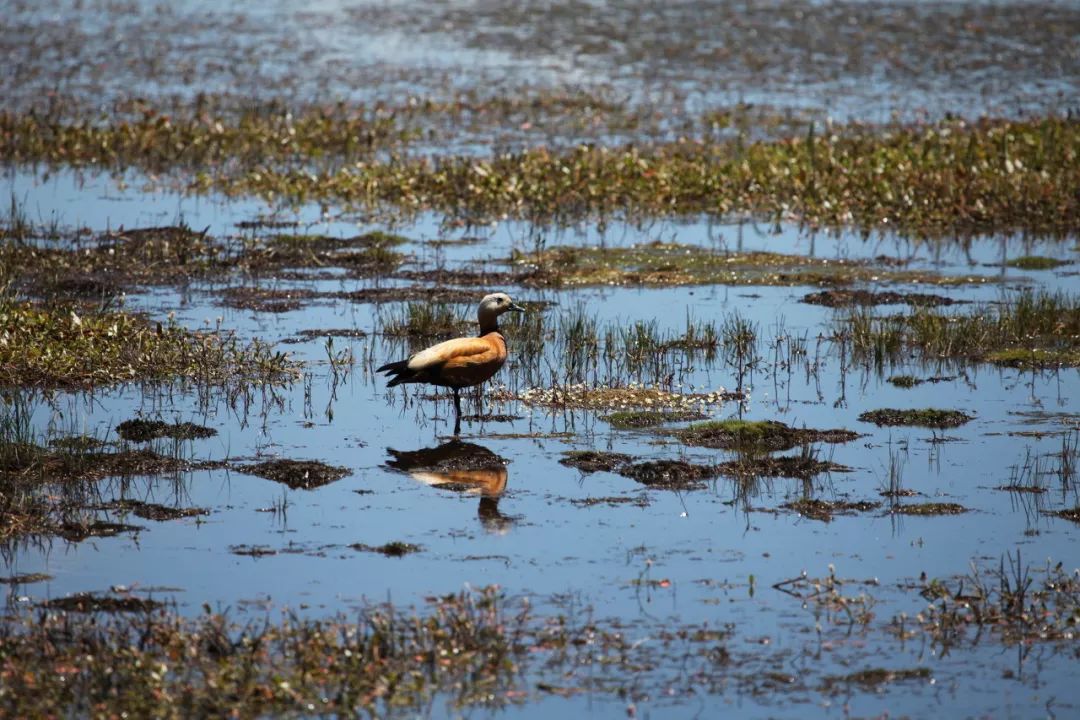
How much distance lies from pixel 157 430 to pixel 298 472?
144cm

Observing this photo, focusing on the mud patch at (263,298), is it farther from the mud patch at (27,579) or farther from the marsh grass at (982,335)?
the mud patch at (27,579)

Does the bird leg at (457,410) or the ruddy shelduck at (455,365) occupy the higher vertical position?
the ruddy shelduck at (455,365)

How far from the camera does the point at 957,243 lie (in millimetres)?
19547

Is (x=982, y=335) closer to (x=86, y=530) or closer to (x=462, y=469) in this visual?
(x=462, y=469)

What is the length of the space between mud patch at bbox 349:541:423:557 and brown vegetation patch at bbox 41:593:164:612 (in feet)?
4.53

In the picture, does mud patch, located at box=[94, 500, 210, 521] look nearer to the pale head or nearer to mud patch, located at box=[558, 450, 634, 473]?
mud patch, located at box=[558, 450, 634, 473]

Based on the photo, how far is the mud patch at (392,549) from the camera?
9414mm

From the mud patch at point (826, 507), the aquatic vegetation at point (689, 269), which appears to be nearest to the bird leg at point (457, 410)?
the mud patch at point (826, 507)

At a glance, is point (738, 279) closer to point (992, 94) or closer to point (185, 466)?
point (185, 466)

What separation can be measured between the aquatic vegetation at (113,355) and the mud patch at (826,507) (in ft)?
16.1

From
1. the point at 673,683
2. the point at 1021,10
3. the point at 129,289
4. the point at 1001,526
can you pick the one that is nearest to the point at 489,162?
the point at 129,289

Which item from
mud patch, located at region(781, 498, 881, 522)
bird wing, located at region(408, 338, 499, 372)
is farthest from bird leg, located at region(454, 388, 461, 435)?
mud patch, located at region(781, 498, 881, 522)

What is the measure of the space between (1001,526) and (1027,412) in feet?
9.54

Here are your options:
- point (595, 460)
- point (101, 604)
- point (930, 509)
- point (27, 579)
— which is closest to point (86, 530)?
point (27, 579)
